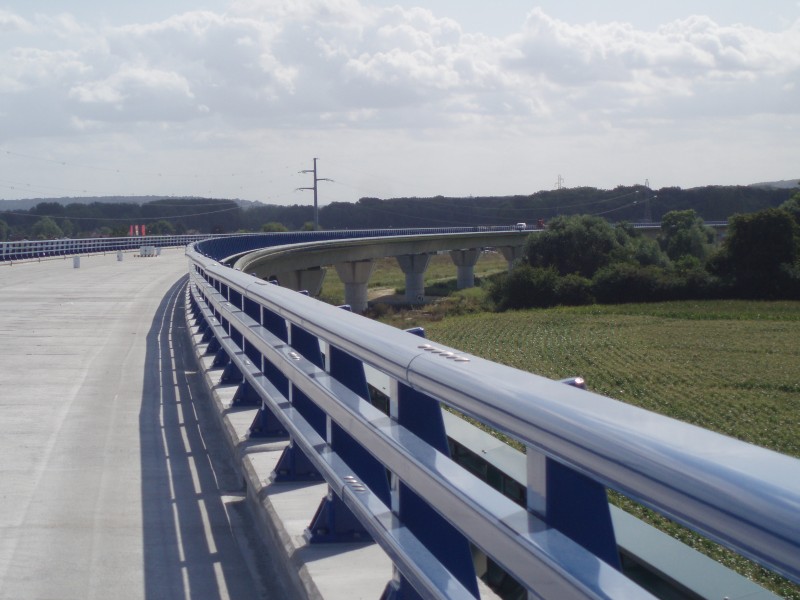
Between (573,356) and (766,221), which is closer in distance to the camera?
(573,356)

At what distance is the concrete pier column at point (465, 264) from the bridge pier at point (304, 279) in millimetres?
49109

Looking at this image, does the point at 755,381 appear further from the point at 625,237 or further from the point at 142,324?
the point at 625,237

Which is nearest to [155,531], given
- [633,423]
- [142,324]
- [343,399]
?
[343,399]

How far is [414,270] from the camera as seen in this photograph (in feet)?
303

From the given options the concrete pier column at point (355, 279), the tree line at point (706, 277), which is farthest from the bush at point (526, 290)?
the concrete pier column at point (355, 279)

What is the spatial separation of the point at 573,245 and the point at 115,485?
80418 mm

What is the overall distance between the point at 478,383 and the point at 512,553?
0.46 meters

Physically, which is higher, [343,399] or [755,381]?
[343,399]

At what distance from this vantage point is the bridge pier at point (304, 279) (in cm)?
5097

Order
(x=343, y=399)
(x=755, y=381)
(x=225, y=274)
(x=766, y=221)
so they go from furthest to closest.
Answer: (x=766, y=221) → (x=755, y=381) → (x=225, y=274) → (x=343, y=399)

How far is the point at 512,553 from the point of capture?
2258mm

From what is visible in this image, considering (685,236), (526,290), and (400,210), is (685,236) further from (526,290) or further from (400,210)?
(400,210)

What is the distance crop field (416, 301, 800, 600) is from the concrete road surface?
9.49 feet

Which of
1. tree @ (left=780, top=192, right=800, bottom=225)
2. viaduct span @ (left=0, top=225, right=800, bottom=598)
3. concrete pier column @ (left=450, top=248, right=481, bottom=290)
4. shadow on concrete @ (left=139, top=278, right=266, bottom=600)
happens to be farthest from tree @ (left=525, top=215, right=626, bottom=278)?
viaduct span @ (left=0, top=225, right=800, bottom=598)
